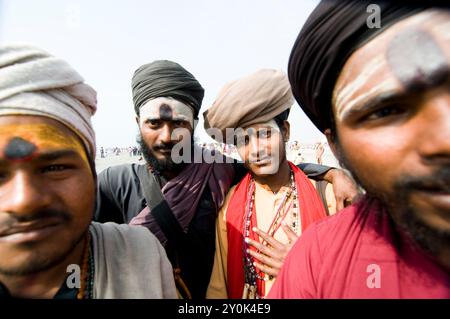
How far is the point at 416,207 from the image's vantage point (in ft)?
2.41

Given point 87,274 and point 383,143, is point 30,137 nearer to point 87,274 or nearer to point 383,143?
point 87,274

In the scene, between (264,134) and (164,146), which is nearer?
(264,134)

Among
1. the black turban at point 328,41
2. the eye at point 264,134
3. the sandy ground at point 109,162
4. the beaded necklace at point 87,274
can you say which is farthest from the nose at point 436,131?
the sandy ground at point 109,162

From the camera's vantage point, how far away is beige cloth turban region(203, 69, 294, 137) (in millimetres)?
1734

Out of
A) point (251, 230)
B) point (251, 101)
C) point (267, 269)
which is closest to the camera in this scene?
point (267, 269)

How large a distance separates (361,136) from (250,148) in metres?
0.94

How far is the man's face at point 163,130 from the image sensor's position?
1.96 m

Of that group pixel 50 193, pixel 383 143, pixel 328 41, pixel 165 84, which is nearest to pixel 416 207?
pixel 383 143

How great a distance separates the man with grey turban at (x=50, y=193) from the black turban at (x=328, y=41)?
0.91 m

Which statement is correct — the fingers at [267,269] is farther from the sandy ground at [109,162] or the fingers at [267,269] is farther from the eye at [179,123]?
the sandy ground at [109,162]

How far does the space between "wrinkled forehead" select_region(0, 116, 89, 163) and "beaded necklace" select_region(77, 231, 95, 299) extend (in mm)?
A: 407

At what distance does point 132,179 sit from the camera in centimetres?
189

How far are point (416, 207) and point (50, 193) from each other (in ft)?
3.68

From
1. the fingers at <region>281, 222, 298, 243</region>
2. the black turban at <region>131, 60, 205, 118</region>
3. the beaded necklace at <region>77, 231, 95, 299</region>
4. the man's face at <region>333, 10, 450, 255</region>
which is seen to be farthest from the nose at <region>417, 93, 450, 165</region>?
the black turban at <region>131, 60, 205, 118</region>
